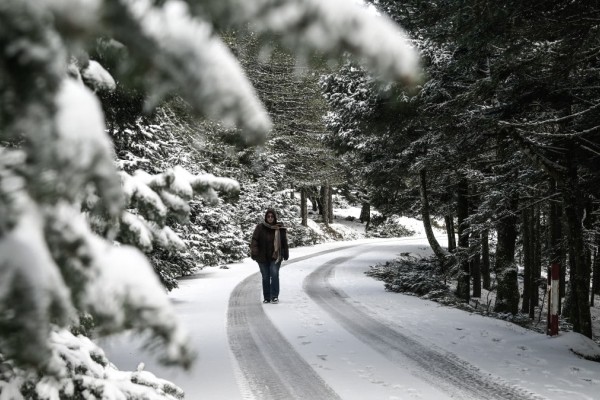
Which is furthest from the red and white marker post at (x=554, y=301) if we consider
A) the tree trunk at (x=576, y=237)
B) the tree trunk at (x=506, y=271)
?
the tree trunk at (x=506, y=271)

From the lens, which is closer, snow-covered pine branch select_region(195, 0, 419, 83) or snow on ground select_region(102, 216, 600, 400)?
snow-covered pine branch select_region(195, 0, 419, 83)

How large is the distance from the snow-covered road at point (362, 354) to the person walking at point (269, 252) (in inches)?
16.3

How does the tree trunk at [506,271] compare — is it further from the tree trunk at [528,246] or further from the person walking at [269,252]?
the person walking at [269,252]

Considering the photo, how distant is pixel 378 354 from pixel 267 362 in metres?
1.49

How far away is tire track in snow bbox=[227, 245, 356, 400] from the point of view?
471cm

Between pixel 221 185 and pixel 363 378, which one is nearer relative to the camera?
pixel 221 185

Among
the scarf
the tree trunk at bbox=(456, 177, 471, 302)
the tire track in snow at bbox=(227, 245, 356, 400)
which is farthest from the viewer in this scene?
the tree trunk at bbox=(456, 177, 471, 302)

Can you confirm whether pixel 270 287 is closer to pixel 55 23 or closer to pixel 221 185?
pixel 221 185

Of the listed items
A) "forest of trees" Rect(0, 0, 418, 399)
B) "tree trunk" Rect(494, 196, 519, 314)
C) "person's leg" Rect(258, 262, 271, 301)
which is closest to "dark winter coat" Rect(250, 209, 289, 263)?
"person's leg" Rect(258, 262, 271, 301)

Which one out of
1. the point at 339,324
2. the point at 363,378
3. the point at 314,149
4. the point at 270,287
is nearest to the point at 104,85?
the point at 363,378

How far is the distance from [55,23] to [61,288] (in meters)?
Answer: 0.36

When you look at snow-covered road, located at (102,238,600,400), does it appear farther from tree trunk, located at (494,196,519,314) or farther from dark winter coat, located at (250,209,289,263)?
tree trunk, located at (494,196,519,314)

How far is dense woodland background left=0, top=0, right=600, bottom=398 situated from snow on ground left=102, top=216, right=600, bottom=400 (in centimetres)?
123

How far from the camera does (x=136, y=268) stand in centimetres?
74
